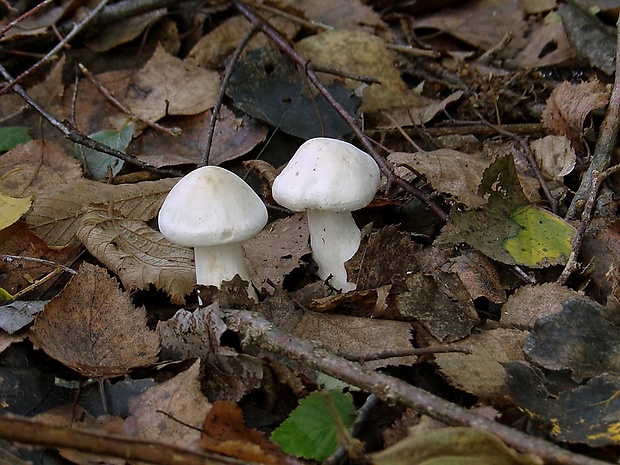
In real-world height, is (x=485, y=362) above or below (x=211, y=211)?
below

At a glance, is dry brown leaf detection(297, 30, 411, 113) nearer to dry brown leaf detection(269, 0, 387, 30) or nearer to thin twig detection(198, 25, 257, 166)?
dry brown leaf detection(269, 0, 387, 30)

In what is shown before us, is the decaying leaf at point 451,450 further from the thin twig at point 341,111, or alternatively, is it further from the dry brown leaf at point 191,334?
the thin twig at point 341,111

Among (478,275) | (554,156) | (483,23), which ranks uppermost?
(483,23)

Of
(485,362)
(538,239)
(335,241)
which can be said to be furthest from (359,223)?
(485,362)

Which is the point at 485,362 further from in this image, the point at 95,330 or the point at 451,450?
the point at 95,330

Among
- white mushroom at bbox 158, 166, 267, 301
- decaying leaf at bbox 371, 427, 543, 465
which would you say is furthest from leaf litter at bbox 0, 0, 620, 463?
white mushroom at bbox 158, 166, 267, 301

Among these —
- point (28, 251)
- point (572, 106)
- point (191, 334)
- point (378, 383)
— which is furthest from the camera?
point (572, 106)
